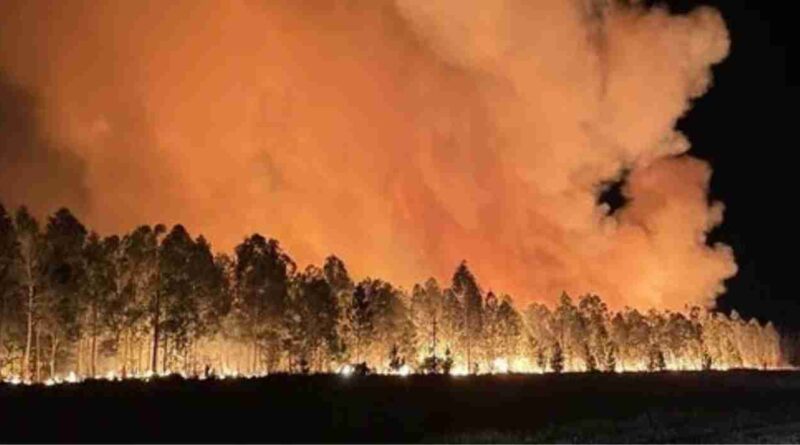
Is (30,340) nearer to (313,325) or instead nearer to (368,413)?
(368,413)

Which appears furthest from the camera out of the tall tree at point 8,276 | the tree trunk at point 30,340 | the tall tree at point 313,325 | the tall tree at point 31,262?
the tall tree at point 313,325

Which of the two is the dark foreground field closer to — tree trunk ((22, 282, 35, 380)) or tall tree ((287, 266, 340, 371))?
tree trunk ((22, 282, 35, 380))

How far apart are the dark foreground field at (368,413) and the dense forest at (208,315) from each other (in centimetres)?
1404

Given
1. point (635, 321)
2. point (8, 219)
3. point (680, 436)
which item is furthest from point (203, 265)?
point (635, 321)

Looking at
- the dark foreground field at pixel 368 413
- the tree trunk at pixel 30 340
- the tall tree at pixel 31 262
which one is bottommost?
the dark foreground field at pixel 368 413

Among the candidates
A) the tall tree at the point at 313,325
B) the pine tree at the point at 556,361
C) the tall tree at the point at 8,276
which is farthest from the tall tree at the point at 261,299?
the pine tree at the point at 556,361

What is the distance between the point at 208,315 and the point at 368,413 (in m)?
30.3

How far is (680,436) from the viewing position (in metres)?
46.6

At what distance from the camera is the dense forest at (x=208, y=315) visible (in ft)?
232

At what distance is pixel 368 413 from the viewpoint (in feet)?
180

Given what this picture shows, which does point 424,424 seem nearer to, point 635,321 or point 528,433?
point 528,433

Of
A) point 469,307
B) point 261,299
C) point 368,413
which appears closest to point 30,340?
point 261,299

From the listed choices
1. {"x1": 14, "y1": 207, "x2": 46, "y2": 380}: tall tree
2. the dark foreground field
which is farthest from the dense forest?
the dark foreground field

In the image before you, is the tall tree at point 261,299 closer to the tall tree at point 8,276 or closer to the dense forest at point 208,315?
the dense forest at point 208,315
